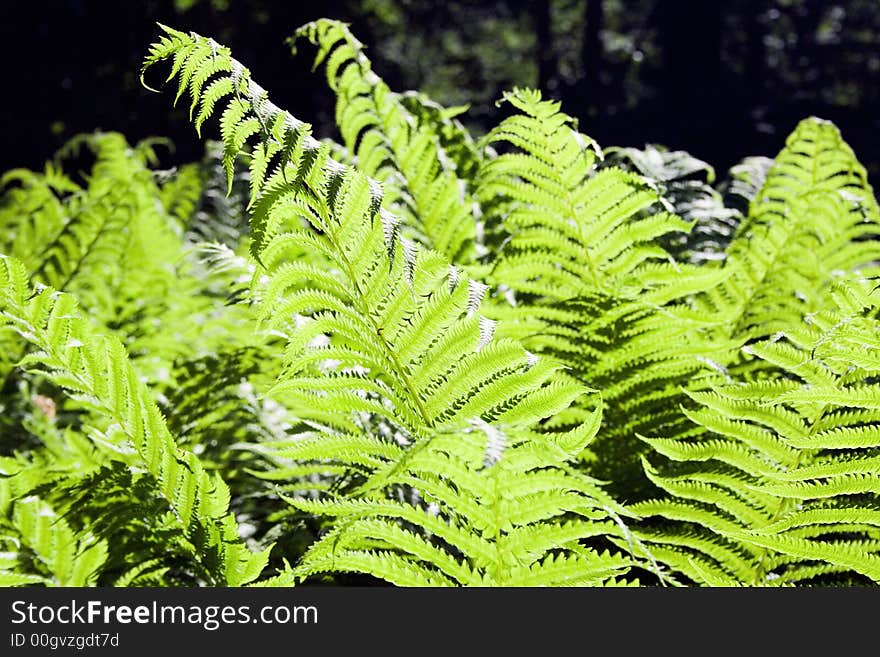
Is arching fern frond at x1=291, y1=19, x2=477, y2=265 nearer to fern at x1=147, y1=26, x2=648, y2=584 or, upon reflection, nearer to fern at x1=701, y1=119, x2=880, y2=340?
fern at x1=701, y1=119, x2=880, y2=340

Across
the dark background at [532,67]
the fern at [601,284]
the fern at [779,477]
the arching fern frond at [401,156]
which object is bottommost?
the fern at [779,477]

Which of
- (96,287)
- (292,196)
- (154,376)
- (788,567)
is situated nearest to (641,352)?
(788,567)

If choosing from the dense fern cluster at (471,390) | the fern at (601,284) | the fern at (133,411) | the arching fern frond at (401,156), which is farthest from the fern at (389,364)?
the arching fern frond at (401,156)

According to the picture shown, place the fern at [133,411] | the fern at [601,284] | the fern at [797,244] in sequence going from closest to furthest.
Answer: the fern at [133,411], the fern at [601,284], the fern at [797,244]

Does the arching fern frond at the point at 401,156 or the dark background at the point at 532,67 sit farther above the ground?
the dark background at the point at 532,67

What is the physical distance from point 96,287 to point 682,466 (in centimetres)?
141

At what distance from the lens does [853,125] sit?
7.18 m

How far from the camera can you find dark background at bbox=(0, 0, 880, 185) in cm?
737

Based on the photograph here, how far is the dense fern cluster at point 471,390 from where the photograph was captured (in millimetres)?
726

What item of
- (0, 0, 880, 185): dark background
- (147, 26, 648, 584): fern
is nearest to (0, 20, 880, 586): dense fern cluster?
(147, 26, 648, 584): fern

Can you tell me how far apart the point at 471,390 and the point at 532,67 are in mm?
11474

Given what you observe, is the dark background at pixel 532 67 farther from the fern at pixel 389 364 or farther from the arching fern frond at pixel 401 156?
the fern at pixel 389 364

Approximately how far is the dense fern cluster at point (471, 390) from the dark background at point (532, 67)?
188 inches

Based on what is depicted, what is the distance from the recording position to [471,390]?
805 millimetres
